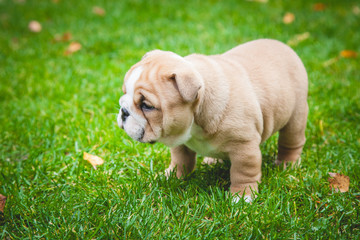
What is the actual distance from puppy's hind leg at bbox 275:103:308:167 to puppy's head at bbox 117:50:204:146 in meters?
1.01

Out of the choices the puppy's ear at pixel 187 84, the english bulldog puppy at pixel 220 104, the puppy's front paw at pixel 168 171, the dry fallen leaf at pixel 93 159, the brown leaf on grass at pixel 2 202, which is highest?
the puppy's ear at pixel 187 84

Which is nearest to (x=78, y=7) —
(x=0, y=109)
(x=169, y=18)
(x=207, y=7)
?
(x=169, y=18)

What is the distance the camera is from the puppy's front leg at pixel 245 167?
2.30 meters

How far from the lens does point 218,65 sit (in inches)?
92.8

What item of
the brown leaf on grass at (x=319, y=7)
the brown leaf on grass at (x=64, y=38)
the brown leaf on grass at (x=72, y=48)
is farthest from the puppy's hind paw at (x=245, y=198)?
the brown leaf on grass at (x=319, y=7)

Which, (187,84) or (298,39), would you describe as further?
(298,39)

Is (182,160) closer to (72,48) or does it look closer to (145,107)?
(145,107)

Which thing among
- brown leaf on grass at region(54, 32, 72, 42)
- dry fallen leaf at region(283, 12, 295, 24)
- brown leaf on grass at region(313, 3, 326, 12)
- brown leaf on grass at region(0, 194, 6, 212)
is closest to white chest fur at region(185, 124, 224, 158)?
brown leaf on grass at region(0, 194, 6, 212)

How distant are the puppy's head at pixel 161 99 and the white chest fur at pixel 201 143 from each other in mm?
100

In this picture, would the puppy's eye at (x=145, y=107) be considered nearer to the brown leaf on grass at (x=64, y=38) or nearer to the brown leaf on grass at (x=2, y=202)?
the brown leaf on grass at (x=2, y=202)

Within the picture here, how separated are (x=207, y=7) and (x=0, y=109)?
14.2 ft

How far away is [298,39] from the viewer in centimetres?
523

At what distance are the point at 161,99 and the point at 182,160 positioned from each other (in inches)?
31.8

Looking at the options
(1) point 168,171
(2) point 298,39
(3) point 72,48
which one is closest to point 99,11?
(3) point 72,48
